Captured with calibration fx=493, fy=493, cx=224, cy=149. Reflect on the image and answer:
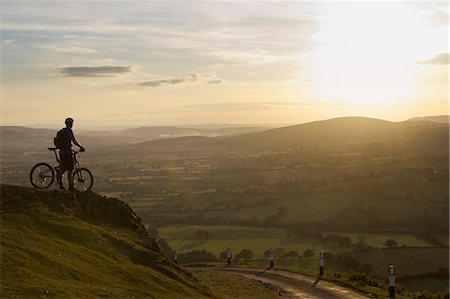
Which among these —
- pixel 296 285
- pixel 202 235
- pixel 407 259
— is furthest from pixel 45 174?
pixel 202 235

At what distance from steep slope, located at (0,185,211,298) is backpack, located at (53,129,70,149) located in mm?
2086

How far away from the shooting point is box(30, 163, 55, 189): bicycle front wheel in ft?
71.9

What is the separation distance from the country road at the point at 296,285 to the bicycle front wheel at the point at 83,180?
393 inches

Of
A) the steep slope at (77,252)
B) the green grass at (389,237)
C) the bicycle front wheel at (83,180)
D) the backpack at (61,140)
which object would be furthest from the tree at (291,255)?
the backpack at (61,140)

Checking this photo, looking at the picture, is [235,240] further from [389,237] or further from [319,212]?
[319,212]

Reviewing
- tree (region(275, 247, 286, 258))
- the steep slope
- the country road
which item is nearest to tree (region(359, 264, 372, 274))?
tree (region(275, 247, 286, 258))

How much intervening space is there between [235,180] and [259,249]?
76.1 meters

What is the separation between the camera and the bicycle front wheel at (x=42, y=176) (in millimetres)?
21906

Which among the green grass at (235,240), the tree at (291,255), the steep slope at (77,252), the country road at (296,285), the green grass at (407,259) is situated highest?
the steep slope at (77,252)

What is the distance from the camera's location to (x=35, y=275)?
1373 centimetres

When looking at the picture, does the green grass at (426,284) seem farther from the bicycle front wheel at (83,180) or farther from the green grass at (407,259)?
the bicycle front wheel at (83,180)

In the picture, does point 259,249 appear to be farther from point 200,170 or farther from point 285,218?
point 200,170

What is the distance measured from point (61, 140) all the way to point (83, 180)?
111 inches

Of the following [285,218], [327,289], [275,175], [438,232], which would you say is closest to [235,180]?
[275,175]
